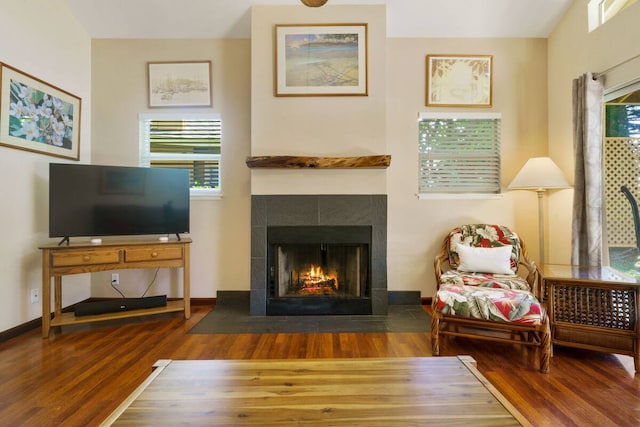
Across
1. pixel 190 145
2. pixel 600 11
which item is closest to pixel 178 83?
pixel 190 145

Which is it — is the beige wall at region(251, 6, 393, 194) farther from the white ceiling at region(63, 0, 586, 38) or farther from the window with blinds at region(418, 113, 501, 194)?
the window with blinds at region(418, 113, 501, 194)

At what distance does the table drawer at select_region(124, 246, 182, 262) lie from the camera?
2701 millimetres

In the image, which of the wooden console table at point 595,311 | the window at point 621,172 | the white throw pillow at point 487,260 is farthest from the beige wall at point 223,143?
the window at point 621,172

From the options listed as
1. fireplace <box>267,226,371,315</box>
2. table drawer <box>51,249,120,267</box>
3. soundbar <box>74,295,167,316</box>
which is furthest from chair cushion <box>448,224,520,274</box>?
table drawer <box>51,249,120,267</box>

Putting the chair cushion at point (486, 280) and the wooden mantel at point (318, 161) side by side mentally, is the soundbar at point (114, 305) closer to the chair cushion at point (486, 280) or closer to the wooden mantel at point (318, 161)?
the wooden mantel at point (318, 161)

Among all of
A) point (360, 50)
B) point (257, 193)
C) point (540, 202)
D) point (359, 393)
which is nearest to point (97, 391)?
Result: point (359, 393)

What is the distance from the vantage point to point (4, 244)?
96.2 inches

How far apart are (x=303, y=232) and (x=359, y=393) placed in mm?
1939

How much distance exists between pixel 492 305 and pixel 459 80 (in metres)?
2.41

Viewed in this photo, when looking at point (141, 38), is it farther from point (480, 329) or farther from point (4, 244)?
point (480, 329)

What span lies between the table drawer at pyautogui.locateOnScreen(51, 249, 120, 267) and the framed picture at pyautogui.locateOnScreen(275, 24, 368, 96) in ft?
6.92

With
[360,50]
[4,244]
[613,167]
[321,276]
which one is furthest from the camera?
[321,276]

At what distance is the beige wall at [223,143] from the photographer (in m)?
3.29

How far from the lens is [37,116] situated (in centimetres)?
269
